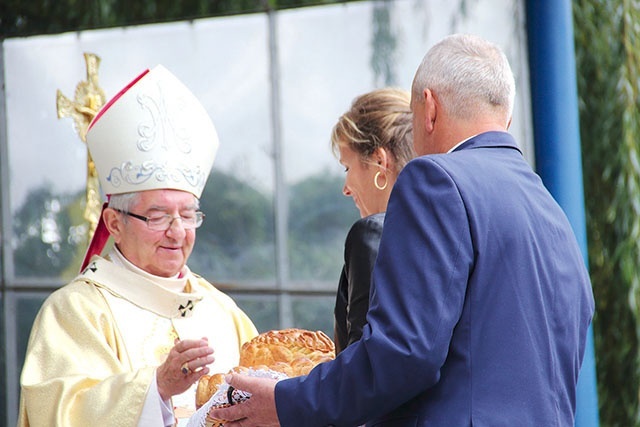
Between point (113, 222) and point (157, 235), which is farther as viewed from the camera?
point (113, 222)

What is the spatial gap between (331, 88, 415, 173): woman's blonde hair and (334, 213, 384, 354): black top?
0.85 ft

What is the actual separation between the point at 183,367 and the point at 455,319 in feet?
3.99

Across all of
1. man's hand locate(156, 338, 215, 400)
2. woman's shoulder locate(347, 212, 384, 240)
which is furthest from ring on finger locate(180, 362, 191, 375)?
woman's shoulder locate(347, 212, 384, 240)

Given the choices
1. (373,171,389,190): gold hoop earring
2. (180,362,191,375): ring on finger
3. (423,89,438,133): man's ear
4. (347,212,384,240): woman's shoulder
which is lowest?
(180,362,191,375): ring on finger

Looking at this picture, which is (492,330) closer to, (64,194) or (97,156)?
(97,156)

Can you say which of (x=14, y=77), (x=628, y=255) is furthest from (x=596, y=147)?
(x=14, y=77)

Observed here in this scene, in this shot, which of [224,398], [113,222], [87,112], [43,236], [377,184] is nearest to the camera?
[224,398]

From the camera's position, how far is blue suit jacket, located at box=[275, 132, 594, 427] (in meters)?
2.26

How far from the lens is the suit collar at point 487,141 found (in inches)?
96.0

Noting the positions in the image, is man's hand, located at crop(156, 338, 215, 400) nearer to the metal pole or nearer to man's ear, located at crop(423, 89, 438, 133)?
man's ear, located at crop(423, 89, 438, 133)

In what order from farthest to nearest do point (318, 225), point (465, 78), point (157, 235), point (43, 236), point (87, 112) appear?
point (43, 236) < point (318, 225) < point (87, 112) < point (157, 235) < point (465, 78)

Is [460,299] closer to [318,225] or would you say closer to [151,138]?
[151,138]

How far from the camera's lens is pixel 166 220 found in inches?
157

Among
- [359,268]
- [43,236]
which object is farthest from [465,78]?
[43,236]
